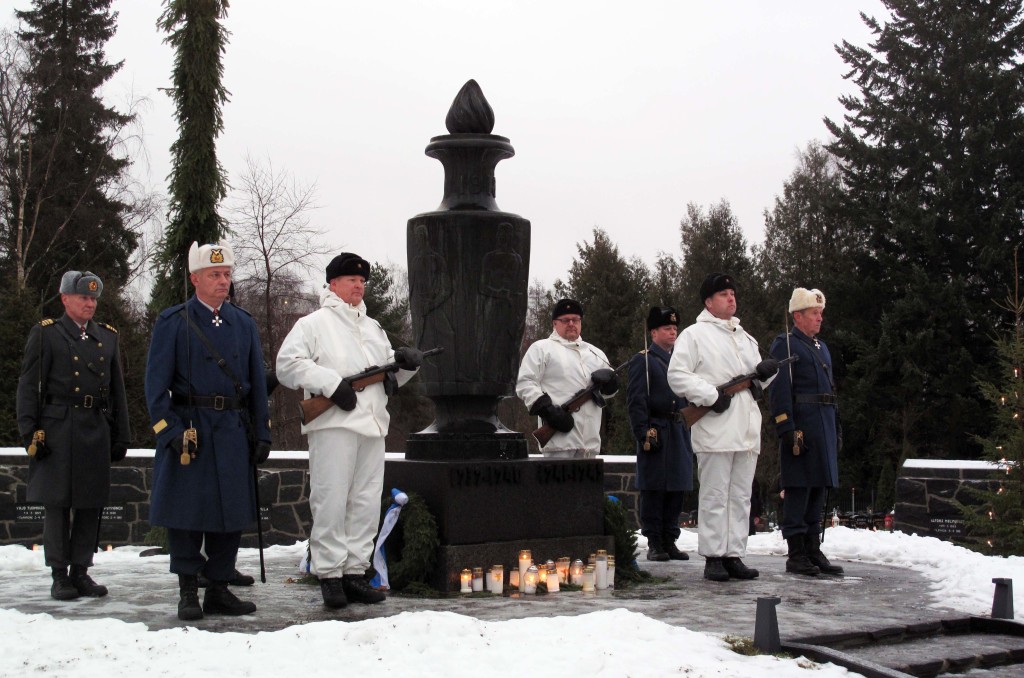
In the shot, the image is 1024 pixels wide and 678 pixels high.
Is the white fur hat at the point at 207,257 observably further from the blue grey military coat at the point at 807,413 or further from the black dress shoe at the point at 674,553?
the black dress shoe at the point at 674,553

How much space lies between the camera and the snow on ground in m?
4.48

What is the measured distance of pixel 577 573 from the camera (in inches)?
278

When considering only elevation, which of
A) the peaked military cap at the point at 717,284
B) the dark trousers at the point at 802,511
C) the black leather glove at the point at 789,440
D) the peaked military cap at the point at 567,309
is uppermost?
the peaked military cap at the point at 717,284

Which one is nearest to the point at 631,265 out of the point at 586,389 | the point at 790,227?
the point at 790,227

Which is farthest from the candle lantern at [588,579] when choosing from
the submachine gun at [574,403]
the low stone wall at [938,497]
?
the low stone wall at [938,497]

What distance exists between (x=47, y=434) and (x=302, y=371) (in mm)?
1847

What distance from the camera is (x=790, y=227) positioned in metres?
34.4

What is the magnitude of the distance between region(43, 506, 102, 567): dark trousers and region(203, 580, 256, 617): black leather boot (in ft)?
3.99

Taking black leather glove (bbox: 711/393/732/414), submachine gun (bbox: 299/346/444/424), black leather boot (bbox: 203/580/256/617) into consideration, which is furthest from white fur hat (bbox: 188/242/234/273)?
black leather glove (bbox: 711/393/732/414)

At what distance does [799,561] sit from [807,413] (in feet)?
3.59

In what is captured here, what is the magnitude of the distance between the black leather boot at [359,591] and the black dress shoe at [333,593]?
0.32 feet

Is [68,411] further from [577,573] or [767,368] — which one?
[767,368]

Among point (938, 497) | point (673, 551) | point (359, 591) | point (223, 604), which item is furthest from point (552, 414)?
point (938, 497)

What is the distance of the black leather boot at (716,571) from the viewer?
24.5 ft
